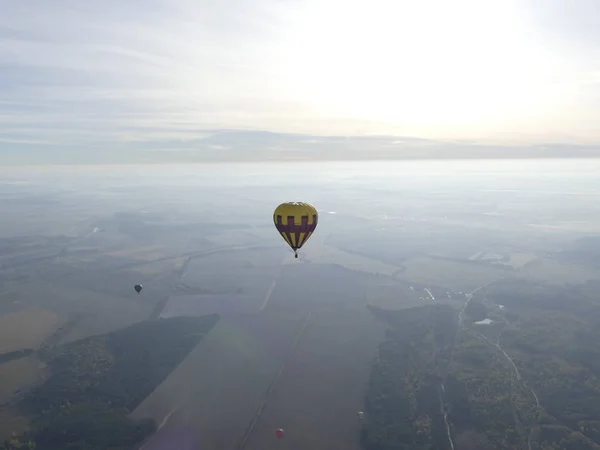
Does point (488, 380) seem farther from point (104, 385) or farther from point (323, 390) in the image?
point (104, 385)

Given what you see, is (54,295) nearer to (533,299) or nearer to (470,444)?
(470,444)

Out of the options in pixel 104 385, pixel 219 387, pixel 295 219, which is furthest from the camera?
pixel 104 385

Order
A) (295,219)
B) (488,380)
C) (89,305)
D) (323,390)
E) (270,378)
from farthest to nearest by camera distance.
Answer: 1. (89,305)
2. (270,378)
3. (488,380)
4. (323,390)
5. (295,219)

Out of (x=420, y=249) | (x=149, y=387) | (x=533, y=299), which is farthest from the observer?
(x=420, y=249)

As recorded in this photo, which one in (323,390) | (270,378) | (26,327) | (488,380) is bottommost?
(26,327)

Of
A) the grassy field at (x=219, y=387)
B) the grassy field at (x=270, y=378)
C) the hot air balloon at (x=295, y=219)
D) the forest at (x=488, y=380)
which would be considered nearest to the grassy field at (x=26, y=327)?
the grassy field at (x=270, y=378)

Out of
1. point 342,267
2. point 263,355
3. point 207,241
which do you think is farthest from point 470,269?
point 207,241

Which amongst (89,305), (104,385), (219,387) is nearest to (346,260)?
(89,305)

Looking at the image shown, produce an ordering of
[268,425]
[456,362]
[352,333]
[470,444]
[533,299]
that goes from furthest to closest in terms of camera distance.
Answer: [533,299] < [352,333] < [456,362] < [268,425] < [470,444]

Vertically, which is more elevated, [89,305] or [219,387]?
[219,387]
